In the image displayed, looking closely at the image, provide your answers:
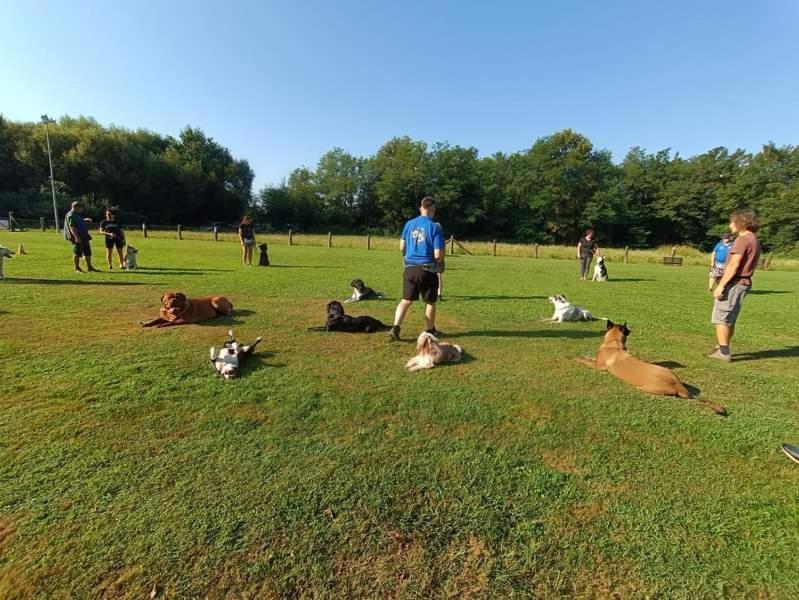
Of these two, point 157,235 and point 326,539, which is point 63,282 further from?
point 157,235

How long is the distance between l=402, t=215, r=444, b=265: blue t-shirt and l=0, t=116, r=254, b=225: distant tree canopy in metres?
51.0

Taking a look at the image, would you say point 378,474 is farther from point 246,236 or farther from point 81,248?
point 246,236

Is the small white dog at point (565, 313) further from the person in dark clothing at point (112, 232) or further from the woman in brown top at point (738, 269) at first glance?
the person in dark clothing at point (112, 232)

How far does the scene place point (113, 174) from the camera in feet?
153

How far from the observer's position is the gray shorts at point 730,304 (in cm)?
491

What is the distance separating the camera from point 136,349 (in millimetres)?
4867

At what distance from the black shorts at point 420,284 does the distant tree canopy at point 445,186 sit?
53.9 m

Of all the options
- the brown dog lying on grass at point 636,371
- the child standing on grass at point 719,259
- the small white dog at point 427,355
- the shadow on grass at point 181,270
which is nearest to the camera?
the brown dog lying on grass at point 636,371

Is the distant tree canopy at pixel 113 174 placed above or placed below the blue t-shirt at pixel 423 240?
above

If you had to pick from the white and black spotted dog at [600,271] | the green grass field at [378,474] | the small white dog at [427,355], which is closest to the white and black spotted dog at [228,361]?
the green grass field at [378,474]

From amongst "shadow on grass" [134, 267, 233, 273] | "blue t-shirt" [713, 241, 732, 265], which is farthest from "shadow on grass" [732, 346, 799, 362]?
"shadow on grass" [134, 267, 233, 273]

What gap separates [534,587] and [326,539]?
1077 millimetres

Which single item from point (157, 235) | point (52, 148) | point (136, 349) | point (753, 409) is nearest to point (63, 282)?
point (136, 349)

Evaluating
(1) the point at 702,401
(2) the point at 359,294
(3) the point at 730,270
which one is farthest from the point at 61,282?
(3) the point at 730,270
